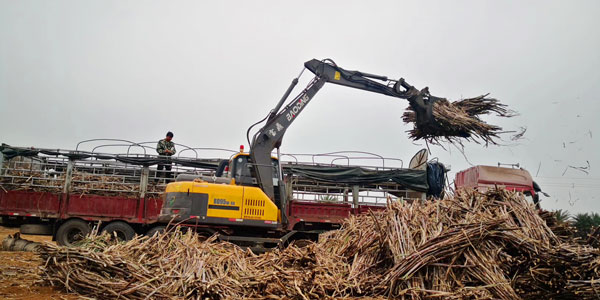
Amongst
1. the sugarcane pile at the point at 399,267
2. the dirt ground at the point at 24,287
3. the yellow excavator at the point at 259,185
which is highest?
the yellow excavator at the point at 259,185

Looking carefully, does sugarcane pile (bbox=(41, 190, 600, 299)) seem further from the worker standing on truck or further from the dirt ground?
the worker standing on truck

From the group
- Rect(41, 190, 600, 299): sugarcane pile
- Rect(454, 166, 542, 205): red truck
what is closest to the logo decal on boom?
Rect(454, 166, 542, 205): red truck

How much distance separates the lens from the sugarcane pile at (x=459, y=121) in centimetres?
1105

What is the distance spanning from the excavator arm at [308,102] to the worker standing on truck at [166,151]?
305 cm

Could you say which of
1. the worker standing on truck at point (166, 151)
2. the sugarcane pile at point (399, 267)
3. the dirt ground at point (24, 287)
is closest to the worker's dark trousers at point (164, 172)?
the worker standing on truck at point (166, 151)

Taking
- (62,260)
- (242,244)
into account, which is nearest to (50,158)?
(242,244)

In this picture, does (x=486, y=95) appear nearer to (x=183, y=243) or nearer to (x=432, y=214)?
(x=432, y=214)

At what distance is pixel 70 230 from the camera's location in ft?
37.6

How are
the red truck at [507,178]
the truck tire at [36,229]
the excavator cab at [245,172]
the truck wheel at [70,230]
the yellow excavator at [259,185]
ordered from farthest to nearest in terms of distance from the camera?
the red truck at [507,178], the truck tire at [36,229], the truck wheel at [70,230], the excavator cab at [245,172], the yellow excavator at [259,185]

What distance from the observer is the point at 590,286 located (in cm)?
449

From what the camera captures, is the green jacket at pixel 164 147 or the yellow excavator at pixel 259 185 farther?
the green jacket at pixel 164 147

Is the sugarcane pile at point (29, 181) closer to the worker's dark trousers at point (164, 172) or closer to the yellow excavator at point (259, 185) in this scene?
the worker's dark trousers at point (164, 172)

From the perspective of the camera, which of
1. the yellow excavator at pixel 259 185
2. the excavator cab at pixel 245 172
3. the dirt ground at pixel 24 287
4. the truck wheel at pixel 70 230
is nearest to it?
the dirt ground at pixel 24 287

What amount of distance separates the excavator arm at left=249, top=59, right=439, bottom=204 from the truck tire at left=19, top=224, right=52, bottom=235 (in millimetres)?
5760
